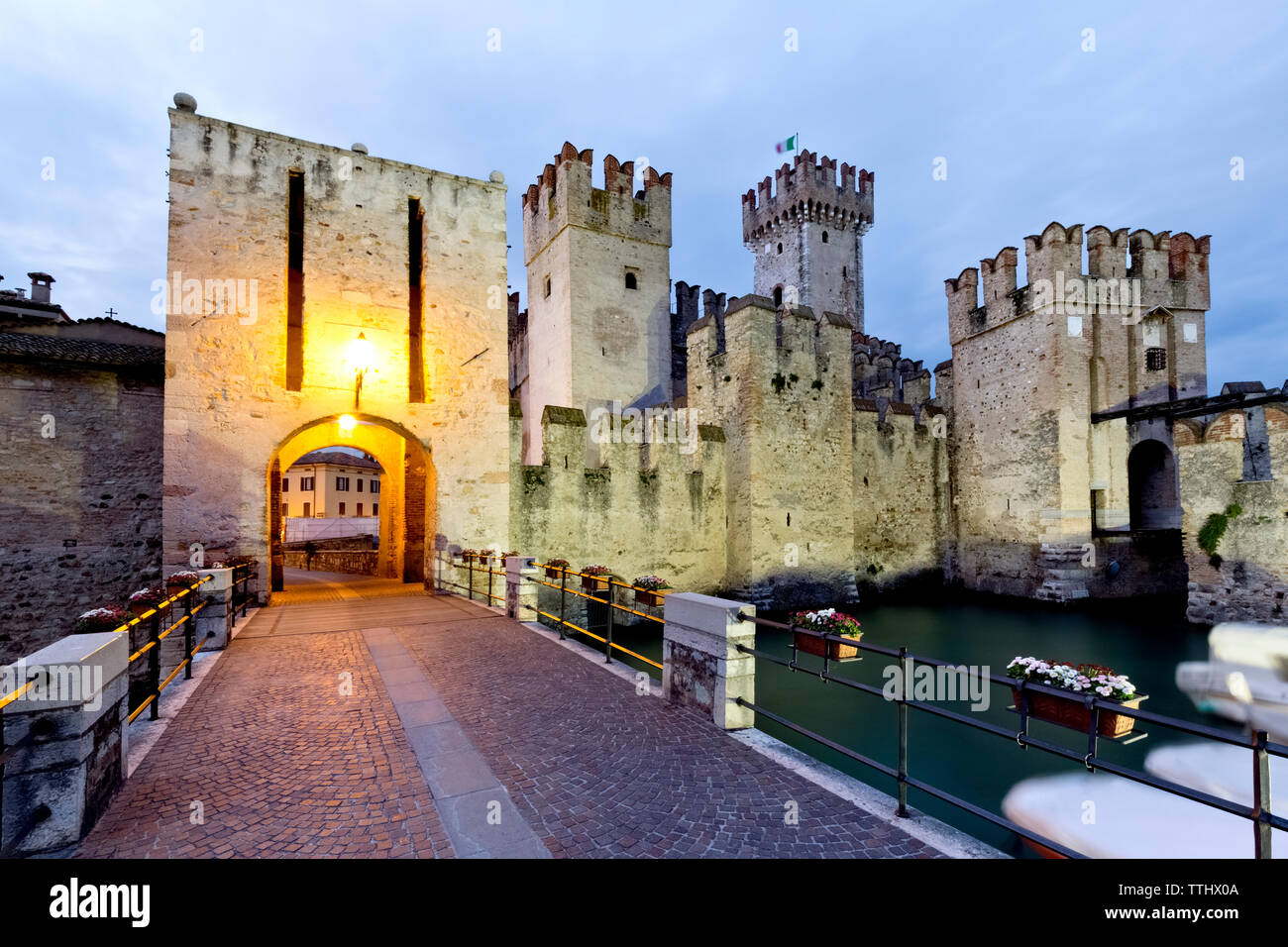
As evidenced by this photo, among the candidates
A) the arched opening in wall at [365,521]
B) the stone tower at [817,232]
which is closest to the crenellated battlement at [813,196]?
the stone tower at [817,232]

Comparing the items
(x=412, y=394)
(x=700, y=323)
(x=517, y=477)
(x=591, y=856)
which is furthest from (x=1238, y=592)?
(x=412, y=394)

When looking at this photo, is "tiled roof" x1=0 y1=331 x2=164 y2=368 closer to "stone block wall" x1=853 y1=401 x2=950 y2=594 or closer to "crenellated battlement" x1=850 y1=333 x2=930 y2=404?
"stone block wall" x1=853 y1=401 x2=950 y2=594

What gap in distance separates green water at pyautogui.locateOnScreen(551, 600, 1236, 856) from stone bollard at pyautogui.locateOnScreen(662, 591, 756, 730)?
5133mm

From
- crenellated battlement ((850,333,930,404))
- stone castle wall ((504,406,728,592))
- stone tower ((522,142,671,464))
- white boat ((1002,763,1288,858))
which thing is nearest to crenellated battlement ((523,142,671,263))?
stone tower ((522,142,671,464))

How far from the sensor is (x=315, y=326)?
13.3 meters

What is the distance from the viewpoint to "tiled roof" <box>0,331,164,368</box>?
12.8 m

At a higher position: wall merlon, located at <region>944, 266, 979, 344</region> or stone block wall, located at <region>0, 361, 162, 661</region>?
wall merlon, located at <region>944, 266, 979, 344</region>

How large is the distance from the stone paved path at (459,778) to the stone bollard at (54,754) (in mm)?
206

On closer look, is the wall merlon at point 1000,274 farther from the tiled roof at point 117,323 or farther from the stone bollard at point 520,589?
the tiled roof at point 117,323

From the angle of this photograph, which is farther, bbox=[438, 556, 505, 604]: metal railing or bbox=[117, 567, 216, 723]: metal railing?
bbox=[438, 556, 505, 604]: metal railing

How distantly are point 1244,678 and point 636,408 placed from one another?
20.7 meters

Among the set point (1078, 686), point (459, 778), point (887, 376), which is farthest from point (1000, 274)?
point (459, 778)
